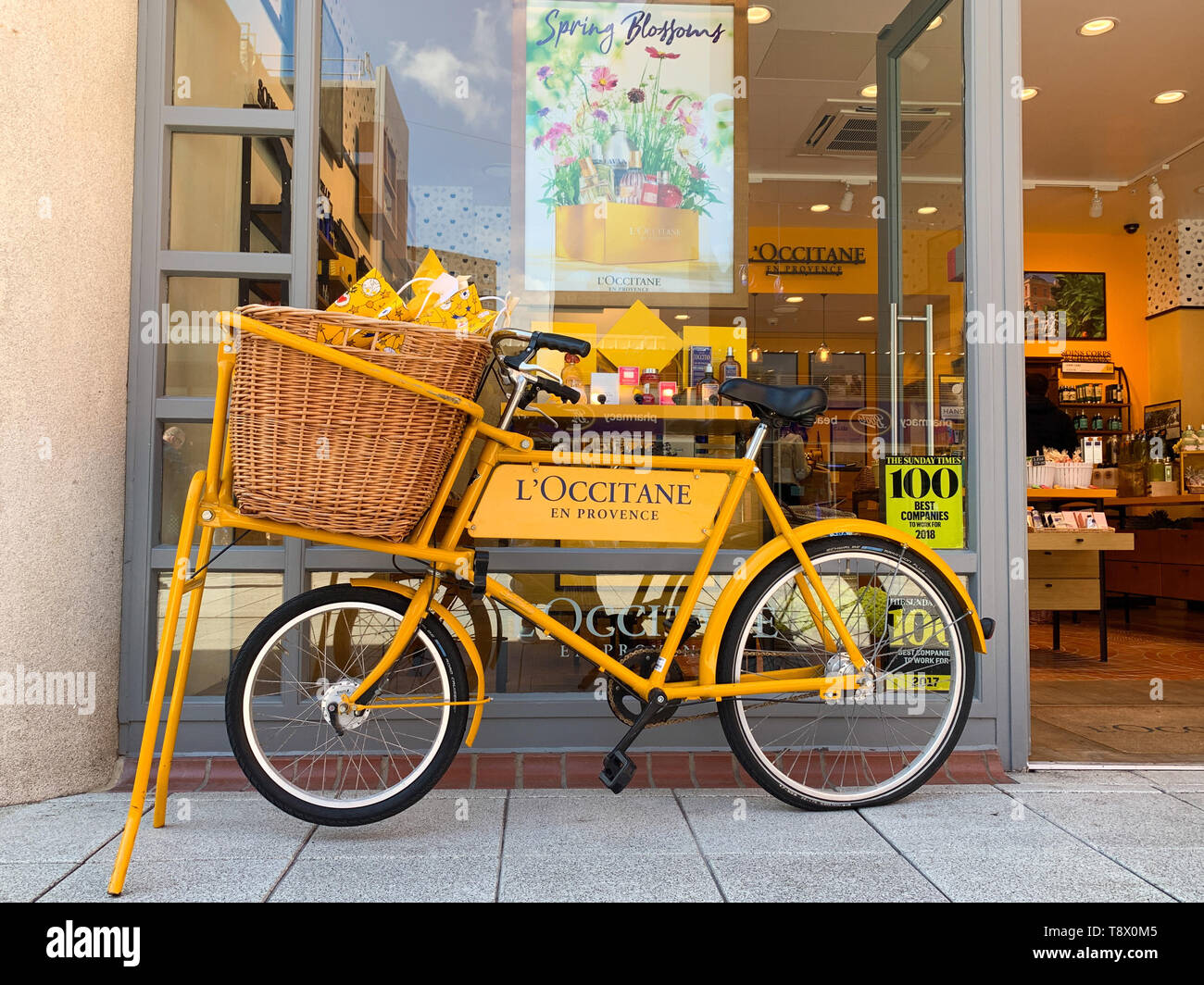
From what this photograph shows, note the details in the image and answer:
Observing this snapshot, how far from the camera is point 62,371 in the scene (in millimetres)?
2627

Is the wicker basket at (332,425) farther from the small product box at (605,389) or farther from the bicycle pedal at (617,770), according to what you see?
the small product box at (605,389)

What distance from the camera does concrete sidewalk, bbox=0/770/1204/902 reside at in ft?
6.69

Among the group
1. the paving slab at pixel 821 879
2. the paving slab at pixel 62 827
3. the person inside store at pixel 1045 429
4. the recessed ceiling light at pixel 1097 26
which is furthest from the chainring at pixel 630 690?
the recessed ceiling light at pixel 1097 26

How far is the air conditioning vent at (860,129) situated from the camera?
3.44 metres

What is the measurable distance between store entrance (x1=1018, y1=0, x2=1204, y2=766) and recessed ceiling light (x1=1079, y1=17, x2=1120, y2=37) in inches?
0.4

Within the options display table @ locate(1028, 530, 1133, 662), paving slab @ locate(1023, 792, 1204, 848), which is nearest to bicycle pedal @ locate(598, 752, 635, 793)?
paving slab @ locate(1023, 792, 1204, 848)

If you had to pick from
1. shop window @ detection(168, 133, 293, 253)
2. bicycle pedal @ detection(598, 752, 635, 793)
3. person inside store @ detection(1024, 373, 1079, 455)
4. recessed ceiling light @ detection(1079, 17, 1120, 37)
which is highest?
recessed ceiling light @ detection(1079, 17, 1120, 37)

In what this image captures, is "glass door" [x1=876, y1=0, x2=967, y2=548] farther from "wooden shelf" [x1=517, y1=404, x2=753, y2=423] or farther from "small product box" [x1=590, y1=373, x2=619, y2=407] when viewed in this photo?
"small product box" [x1=590, y1=373, x2=619, y2=407]

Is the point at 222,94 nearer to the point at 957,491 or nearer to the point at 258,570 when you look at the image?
the point at 258,570

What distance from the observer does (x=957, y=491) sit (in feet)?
10.3

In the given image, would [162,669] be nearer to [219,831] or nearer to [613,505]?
[219,831]

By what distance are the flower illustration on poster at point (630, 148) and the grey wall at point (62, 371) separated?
141 cm

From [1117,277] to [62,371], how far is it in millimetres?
10983

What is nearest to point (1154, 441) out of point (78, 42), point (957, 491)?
point (957, 491)
